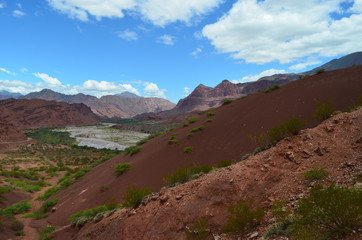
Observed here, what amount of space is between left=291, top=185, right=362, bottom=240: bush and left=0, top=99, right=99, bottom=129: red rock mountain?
150 meters

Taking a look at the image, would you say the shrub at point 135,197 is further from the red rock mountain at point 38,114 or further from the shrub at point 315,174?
the red rock mountain at point 38,114

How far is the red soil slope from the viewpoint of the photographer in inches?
571

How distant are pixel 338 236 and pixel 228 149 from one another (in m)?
12.0

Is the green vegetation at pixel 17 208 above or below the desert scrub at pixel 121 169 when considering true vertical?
below

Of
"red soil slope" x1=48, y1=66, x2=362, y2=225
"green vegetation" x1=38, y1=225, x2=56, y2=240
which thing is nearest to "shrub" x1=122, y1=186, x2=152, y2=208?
"green vegetation" x1=38, y1=225, x2=56, y2=240

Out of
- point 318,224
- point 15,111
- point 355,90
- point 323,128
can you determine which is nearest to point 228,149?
point 323,128

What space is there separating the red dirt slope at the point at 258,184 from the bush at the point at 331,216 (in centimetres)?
124

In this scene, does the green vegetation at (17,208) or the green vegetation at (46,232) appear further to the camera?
the green vegetation at (17,208)

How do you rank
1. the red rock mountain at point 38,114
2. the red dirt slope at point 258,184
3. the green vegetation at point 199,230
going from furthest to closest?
the red rock mountain at point 38,114
the red dirt slope at point 258,184
the green vegetation at point 199,230

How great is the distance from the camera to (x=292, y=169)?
6.35 metres

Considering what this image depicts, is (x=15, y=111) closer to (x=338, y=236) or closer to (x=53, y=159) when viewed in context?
(x=53, y=159)

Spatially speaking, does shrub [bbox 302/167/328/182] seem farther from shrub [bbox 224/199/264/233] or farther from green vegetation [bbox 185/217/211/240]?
green vegetation [bbox 185/217/211/240]

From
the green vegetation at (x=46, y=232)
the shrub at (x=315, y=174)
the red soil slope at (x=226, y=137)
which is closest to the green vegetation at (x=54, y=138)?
the red soil slope at (x=226, y=137)

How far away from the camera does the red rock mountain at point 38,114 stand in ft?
430
